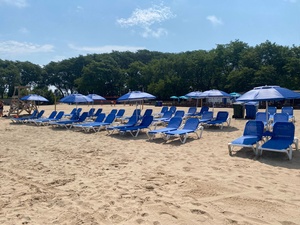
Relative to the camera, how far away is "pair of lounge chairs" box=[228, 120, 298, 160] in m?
6.31

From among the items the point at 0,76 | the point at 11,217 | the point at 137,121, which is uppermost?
the point at 0,76

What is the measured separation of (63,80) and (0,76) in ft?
50.7

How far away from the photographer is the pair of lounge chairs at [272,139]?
6.31 metres

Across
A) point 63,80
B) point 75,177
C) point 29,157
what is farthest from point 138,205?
point 63,80

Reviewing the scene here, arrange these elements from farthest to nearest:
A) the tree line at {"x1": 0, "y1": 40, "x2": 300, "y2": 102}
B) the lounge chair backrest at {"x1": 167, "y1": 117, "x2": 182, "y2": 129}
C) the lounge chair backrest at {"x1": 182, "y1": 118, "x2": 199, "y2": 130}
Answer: the tree line at {"x1": 0, "y1": 40, "x2": 300, "y2": 102} < the lounge chair backrest at {"x1": 167, "y1": 117, "x2": 182, "y2": 129} < the lounge chair backrest at {"x1": 182, "y1": 118, "x2": 199, "y2": 130}

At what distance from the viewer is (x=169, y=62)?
174ft

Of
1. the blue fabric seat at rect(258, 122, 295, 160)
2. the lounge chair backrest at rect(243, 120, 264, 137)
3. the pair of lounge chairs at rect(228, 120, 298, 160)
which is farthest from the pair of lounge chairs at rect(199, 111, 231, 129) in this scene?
the blue fabric seat at rect(258, 122, 295, 160)

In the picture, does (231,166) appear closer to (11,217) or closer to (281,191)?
(281,191)

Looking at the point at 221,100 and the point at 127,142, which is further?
the point at 221,100

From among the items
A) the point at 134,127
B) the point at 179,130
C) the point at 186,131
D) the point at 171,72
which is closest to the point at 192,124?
the point at 179,130

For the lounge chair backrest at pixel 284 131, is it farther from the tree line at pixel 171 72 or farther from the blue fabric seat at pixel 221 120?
the tree line at pixel 171 72

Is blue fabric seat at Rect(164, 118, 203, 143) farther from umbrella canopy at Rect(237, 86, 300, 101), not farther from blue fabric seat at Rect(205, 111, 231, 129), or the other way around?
umbrella canopy at Rect(237, 86, 300, 101)

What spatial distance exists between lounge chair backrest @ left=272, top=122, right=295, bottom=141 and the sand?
0.47m

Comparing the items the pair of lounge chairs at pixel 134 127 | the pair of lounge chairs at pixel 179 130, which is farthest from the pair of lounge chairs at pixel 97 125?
the pair of lounge chairs at pixel 179 130
